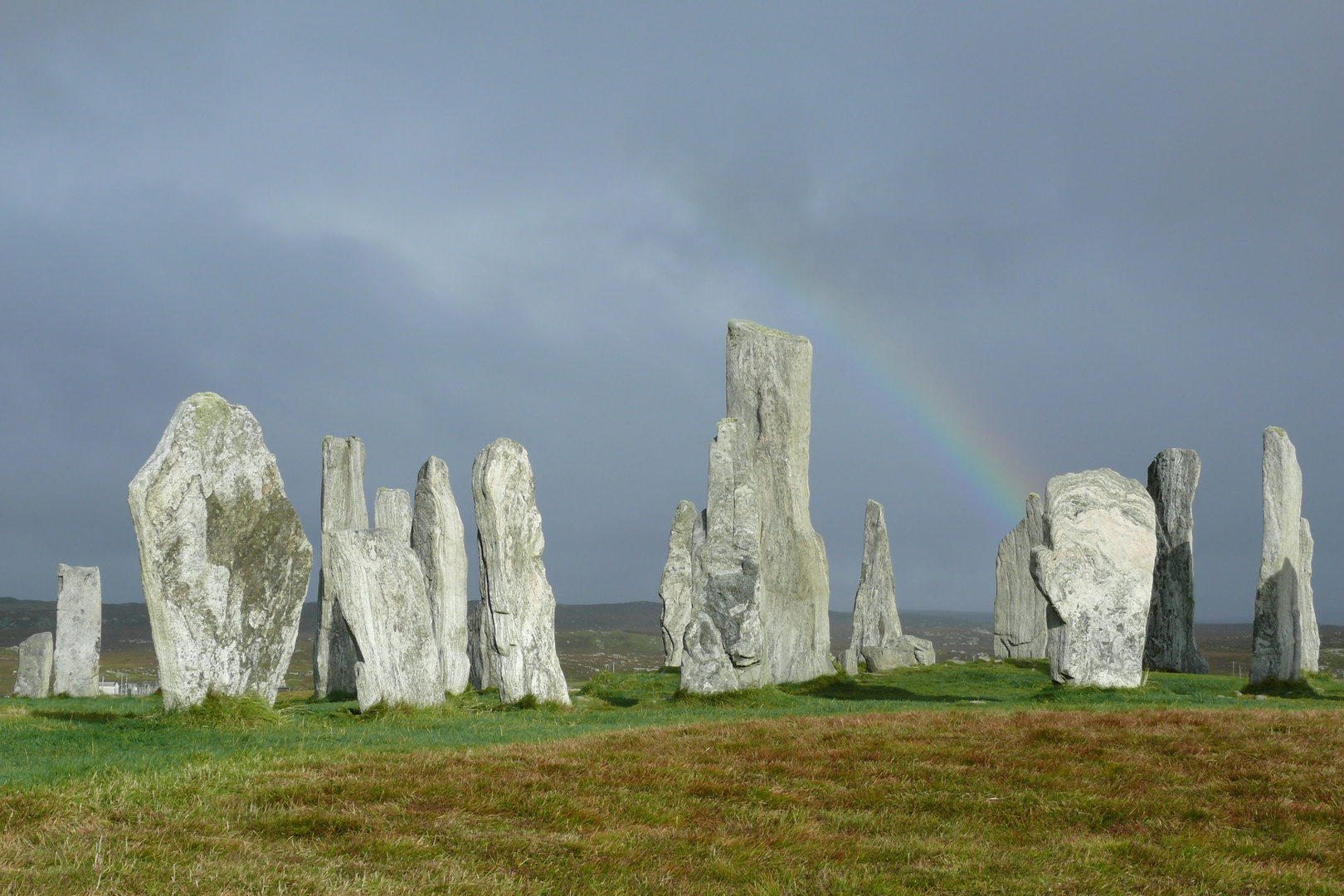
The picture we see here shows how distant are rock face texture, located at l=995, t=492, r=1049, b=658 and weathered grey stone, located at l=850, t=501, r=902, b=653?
Result: 3.30 metres

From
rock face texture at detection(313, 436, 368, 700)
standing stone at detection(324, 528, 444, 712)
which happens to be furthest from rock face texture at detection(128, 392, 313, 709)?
rock face texture at detection(313, 436, 368, 700)

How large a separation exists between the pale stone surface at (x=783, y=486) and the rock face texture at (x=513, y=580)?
19.7 feet

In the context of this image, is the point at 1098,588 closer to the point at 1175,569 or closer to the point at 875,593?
the point at 1175,569

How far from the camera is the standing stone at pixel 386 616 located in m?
14.3

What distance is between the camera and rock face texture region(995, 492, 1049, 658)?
105 feet

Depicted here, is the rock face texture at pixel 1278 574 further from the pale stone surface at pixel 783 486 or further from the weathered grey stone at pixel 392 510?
the weathered grey stone at pixel 392 510

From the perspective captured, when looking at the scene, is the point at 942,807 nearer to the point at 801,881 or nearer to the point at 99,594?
the point at 801,881

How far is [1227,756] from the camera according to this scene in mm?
9836

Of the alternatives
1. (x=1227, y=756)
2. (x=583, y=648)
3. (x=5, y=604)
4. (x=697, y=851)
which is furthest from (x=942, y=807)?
(x=5, y=604)

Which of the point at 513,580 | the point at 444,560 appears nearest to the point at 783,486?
the point at 444,560

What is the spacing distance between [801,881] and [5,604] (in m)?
123

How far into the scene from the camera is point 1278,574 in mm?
20156

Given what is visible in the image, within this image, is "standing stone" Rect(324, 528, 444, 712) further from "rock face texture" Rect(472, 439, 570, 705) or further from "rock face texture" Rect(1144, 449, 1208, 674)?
"rock face texture" Rect(1144, 449, 1208, 674)

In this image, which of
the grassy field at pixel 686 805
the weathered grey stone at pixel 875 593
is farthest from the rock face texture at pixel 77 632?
the weathered grey stone at pixel 875 593
